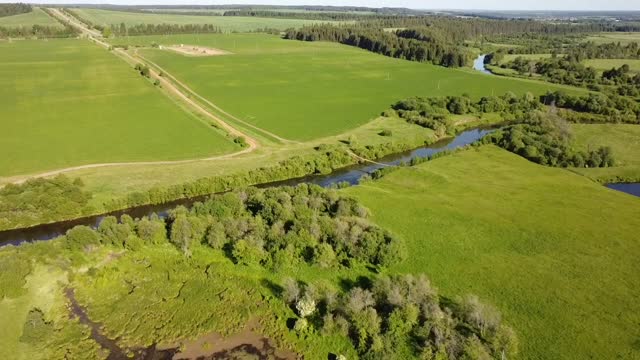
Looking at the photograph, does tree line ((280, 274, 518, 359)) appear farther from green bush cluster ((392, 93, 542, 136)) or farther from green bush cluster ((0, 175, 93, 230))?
green bush cluster ((392, 93, 542, 136))

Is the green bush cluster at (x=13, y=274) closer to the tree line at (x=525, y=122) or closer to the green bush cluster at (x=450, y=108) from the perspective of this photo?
the green bush cluster at (x=450, y=108)

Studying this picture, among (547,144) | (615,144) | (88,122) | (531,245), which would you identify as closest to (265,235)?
(531,245)

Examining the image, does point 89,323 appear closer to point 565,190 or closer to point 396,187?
point 396,187

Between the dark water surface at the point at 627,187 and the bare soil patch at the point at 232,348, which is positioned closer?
the bare soil patch at the point at 232,348

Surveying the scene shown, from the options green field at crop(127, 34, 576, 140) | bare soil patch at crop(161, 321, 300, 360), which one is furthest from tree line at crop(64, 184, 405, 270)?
green field at crop(127, 34, 576, 140)

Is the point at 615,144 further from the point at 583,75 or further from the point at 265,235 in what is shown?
the point at 265,235

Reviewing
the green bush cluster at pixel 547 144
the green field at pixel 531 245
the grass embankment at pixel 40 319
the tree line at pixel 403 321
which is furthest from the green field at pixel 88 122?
the green bush cluster at pixel 547 144

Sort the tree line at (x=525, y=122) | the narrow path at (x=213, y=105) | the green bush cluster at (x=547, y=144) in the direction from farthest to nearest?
the narrow path at (x=213, y=105) → the tree line at (x=525, y=122) → the green bush cluster at (x=547, y=144)
